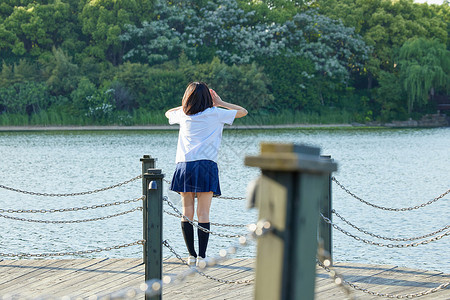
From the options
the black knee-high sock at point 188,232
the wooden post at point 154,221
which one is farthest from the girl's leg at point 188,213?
the wooden post at point 154,221

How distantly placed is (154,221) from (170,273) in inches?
50.0

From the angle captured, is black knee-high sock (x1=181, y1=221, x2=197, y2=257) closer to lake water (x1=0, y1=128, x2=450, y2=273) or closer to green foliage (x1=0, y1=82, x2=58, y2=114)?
lake water (x1=0, y1=128, x2=450, y2=273)

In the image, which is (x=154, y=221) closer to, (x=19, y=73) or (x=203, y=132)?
(x=203, y=132)

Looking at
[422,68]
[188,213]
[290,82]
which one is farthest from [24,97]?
[188,213]

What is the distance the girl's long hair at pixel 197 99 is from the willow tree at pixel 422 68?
146 ft

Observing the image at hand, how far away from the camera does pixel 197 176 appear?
6027 mm

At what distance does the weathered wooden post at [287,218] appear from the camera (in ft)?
8.23

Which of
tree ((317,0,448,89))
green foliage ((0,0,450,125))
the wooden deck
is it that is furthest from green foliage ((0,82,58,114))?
the wooden deck

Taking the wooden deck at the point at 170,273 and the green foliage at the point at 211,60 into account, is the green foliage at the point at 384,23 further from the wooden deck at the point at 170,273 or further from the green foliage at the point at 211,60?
the wooden deck at the point at 170,273

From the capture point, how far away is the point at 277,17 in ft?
171

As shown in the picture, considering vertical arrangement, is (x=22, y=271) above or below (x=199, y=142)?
below

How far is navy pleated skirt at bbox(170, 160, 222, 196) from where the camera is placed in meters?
6.04

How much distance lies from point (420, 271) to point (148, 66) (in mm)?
43305

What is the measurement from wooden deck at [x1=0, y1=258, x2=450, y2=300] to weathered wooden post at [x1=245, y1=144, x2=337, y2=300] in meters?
3.14
